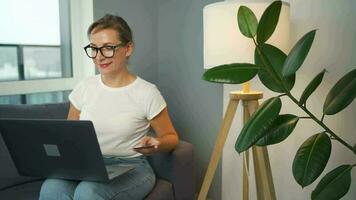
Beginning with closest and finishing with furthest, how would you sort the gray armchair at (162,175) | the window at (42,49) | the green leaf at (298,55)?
the green leaf at (298,55), the gray armchair at (162,175), the window at (42,49)

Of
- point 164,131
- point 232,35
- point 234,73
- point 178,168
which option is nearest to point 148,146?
point 164,131

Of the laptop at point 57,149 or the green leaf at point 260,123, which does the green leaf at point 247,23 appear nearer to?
the green leaf at point 260,123

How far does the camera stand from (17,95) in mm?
2180

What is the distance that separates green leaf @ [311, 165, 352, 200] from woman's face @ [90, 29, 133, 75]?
951 mm

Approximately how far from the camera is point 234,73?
1.24 meters

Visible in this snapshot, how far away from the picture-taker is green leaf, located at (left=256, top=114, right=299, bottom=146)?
1182mm

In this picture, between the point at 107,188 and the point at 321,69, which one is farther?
the point at 321,69

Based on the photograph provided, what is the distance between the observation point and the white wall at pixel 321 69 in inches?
64.8

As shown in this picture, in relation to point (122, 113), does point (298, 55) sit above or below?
above

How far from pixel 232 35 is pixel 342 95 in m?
0.49

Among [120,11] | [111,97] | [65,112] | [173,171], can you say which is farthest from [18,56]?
[173,171]

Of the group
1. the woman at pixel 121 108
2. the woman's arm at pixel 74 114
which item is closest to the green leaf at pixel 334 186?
the woman at pixel 121 108

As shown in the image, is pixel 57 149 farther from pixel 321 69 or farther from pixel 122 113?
pixel 321 69

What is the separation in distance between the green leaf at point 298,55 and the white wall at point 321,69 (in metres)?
0.62
